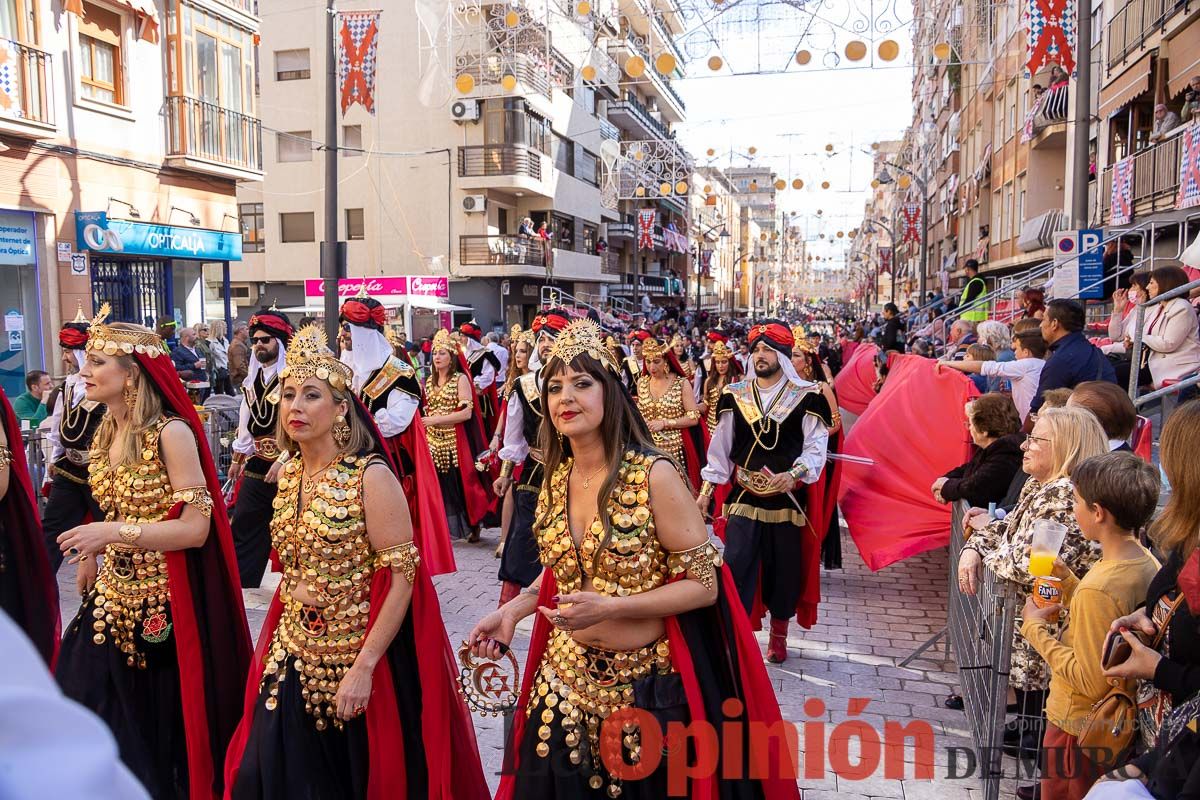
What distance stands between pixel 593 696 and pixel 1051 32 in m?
12.2

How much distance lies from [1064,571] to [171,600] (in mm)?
3481

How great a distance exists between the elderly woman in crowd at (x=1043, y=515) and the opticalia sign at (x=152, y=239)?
50.9 ft

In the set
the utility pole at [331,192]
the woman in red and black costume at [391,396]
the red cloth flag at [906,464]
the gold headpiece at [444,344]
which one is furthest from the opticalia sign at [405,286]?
the red cloth flag at [906,464]

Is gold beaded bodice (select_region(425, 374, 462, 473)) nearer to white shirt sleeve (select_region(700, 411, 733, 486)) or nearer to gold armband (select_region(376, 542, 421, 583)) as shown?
white shirt sleeve (select_region(700, 411, 733, 486))

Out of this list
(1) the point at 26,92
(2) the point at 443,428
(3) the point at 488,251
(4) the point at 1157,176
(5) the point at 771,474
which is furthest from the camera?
(3) the point at 488,251

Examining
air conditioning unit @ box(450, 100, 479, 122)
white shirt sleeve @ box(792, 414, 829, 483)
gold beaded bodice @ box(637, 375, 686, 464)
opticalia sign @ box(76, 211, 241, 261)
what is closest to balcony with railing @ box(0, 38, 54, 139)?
opticalia sign @ box(76, 211, 241, 261)

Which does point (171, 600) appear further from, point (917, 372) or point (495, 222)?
point (495, 222)

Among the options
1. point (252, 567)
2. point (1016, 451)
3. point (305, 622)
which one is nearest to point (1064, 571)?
point (1016, 451)

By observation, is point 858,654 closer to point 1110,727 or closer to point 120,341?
point 1110,727

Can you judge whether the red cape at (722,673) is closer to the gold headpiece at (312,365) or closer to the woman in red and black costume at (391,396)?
the gold headpiece at (312,365)

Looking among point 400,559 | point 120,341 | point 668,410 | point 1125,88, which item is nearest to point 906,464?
point 668,410

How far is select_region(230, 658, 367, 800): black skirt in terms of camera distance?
3.12 metres

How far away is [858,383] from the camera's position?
42.0 feet

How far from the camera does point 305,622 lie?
10.7 feet
